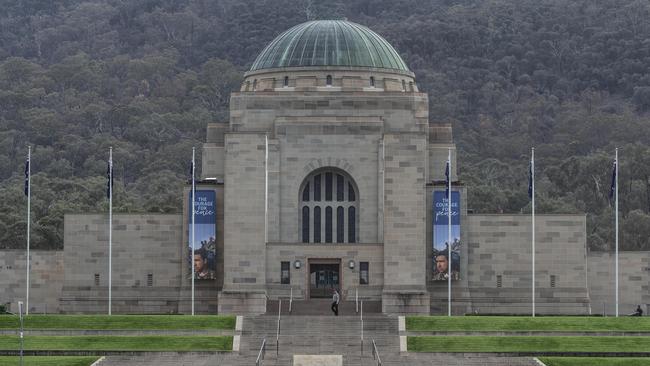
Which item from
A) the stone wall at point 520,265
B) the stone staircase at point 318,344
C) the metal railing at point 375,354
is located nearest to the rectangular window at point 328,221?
the stone staircase at point 318,344

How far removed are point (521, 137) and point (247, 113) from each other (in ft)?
319

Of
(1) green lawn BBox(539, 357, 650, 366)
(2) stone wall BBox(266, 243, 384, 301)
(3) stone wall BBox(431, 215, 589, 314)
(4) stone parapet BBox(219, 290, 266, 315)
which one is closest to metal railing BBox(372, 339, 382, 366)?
(1) green lawn BBox(539, 357, 650, 366)

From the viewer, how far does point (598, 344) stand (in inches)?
3027

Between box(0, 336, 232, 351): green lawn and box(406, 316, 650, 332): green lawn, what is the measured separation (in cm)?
868

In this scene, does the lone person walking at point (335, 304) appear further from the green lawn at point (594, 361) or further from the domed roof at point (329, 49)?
the domed roof at point (329, 49)

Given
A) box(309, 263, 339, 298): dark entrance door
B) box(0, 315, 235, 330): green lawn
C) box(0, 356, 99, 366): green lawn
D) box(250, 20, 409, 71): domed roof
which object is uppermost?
box(250, 20, 409, 71): domed roof

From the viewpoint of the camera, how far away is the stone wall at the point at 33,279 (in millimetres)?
93812

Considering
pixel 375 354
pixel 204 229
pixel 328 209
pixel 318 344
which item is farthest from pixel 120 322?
pixel 328 209

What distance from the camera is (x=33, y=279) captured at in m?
93.9

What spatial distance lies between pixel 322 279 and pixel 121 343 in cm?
1498

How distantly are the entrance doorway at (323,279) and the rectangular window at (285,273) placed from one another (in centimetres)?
108

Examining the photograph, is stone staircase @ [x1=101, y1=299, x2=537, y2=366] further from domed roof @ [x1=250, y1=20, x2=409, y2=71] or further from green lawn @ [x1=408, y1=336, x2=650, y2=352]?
domed roof @ [x1=250, y1=20, x2=409, y2=71]

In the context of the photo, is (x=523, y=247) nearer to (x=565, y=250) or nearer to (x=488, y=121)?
(x=565, y=250)

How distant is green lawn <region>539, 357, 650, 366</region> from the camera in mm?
73000
